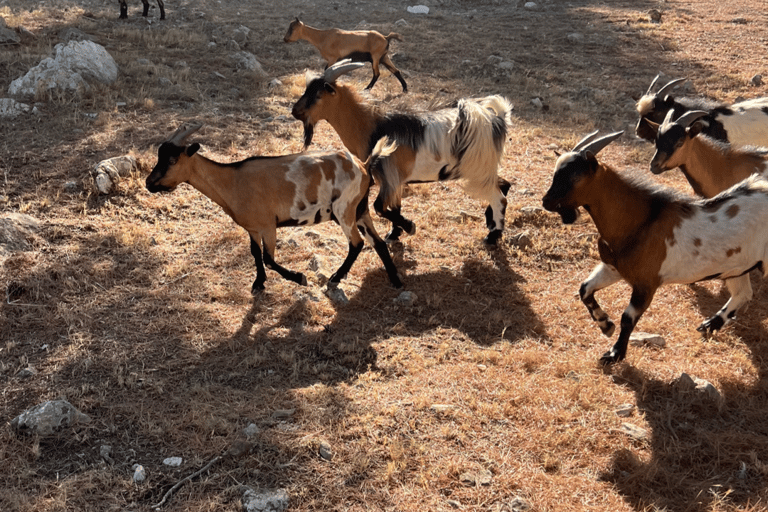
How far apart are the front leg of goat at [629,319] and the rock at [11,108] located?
27.0ft

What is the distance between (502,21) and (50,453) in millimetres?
16053

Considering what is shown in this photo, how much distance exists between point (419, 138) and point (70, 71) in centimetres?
621

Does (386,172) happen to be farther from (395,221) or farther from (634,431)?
(634,431)

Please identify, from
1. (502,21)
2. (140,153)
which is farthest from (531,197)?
(502,21)

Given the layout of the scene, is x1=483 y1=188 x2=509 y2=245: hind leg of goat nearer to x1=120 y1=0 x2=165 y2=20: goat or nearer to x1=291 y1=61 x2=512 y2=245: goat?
x1=291 y1=61 x2=512 y2=245: goat

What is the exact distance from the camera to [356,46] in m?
12.9

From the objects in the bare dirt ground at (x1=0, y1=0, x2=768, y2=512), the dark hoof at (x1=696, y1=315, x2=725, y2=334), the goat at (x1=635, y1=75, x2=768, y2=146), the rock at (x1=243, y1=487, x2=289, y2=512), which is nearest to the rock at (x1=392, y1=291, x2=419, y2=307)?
the bare dirt ground at (x1=0, y1=0, x2=768, y2=512)

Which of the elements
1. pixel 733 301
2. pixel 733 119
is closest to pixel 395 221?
pixel 733 301

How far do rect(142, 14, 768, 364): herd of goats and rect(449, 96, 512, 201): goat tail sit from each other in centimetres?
1

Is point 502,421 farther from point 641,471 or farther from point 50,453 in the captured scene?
point 50,453

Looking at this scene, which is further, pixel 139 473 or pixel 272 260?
pixel 272 260

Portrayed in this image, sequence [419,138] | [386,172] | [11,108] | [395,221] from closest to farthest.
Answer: [386,172] → [419,138] → [395,221] → [11,108]

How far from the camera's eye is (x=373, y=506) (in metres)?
3.79

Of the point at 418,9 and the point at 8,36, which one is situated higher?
the point at 418,9
